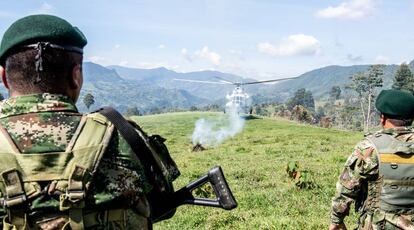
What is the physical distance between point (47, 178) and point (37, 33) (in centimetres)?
76

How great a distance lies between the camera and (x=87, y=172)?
249 centimetres

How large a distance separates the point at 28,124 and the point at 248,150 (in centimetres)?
2399

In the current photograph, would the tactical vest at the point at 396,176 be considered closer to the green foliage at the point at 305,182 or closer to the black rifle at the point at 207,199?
the black rifle at the point at 207,199

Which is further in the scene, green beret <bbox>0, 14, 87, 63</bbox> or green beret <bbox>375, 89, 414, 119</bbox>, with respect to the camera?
green beret <bbox>375, 89, 414, 119</bbox>

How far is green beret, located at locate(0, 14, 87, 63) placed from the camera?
100 inches

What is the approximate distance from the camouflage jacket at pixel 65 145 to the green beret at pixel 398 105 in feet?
11.7

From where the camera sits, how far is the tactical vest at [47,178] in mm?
2422

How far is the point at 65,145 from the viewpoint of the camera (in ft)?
8.38

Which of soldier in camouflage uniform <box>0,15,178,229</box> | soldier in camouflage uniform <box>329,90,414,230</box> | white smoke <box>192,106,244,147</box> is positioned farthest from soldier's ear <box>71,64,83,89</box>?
white smoke <box>192,106,244,147</box>

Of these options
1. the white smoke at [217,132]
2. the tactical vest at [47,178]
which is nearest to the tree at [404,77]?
the white smoke at [217,132]

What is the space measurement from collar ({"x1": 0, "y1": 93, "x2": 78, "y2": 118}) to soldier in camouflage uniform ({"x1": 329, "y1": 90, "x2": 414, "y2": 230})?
3632 mm

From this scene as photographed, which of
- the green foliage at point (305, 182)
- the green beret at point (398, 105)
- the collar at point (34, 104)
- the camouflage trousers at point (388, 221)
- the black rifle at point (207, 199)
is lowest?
the green foliage at point (305, 182)

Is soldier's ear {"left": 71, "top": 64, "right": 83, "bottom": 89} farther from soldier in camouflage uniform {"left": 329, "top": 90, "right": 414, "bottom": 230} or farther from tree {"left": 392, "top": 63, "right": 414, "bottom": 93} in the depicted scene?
tree {"left": 392, "top": 63, "right": 414, "bottom": 93}

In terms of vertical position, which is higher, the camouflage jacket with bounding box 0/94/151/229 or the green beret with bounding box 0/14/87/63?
the green beret with bounding box 0/14/87/63
